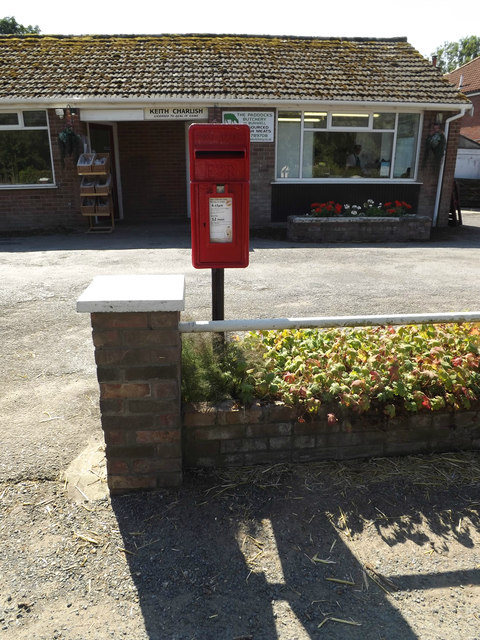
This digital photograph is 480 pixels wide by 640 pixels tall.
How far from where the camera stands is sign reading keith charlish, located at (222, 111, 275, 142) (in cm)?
1210

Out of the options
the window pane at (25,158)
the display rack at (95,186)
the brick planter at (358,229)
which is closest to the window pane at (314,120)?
the brick planter at (358,229)

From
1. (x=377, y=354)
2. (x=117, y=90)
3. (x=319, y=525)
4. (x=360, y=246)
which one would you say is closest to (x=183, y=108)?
(x=117, y=90)

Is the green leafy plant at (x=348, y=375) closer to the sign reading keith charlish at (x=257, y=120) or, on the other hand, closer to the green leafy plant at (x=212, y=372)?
the green leafy plant at (x=212, y=372)

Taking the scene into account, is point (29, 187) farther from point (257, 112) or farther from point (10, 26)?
point (10, 26)

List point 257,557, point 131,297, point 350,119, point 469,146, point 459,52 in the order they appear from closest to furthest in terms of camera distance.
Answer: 1. point 257,557
2. point 131,297
3. point 350,119
4. point 469,146
5. point 459,52

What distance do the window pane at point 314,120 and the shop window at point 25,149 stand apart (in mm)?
6217

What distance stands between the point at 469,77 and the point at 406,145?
73.7ft

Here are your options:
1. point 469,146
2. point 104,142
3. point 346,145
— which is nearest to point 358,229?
point 346,145

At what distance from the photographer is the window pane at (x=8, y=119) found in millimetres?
12148

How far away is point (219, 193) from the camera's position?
10.1 ft

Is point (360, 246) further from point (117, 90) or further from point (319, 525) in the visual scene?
point (319, 525)

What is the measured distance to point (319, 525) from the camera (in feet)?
8.75

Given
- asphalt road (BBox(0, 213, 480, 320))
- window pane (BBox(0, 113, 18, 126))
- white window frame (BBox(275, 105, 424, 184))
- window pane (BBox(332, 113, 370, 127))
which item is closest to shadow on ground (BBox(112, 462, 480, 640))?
asphalt road (BBox(0, 213, 480, 320))

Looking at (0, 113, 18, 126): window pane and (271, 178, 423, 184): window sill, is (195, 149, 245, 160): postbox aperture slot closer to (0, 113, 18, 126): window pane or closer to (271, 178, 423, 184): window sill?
(271, 178, 423, 184): window sill
